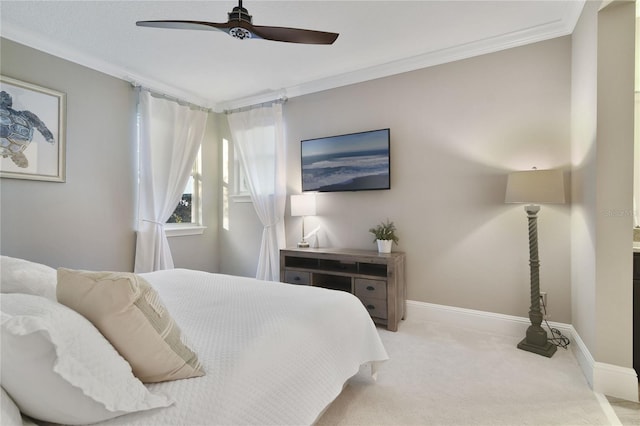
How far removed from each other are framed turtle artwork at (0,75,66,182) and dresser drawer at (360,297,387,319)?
310 cm

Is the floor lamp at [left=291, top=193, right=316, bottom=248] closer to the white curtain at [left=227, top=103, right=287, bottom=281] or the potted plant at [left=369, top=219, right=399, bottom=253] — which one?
the white curtain at [left=227, top=103, right=287, bottom=281]

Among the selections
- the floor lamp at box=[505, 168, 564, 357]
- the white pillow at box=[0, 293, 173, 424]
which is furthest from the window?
the floor lamp at box=[505, 168, 564, 357]

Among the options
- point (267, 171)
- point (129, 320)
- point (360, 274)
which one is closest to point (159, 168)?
point (267, 171)

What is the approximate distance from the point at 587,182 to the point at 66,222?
4317 mm

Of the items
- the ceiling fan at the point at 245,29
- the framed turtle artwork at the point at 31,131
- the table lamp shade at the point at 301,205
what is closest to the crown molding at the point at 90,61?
the framed turtle artwork at the point at 31,131

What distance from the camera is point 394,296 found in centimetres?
287

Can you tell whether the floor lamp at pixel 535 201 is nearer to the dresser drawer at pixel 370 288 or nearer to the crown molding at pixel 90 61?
the dresser drawer at pixel 370 288

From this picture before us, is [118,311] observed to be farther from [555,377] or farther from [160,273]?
[555,377]

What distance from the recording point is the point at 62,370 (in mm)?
727

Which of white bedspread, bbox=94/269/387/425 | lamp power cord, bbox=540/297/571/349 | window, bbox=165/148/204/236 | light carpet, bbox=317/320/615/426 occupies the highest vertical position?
window, bbox=165/148/204/236

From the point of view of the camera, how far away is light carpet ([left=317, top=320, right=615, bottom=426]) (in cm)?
168

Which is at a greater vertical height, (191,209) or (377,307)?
(191,209)

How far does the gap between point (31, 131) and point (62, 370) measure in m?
2.99

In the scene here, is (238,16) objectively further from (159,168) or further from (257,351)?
(159,168)
